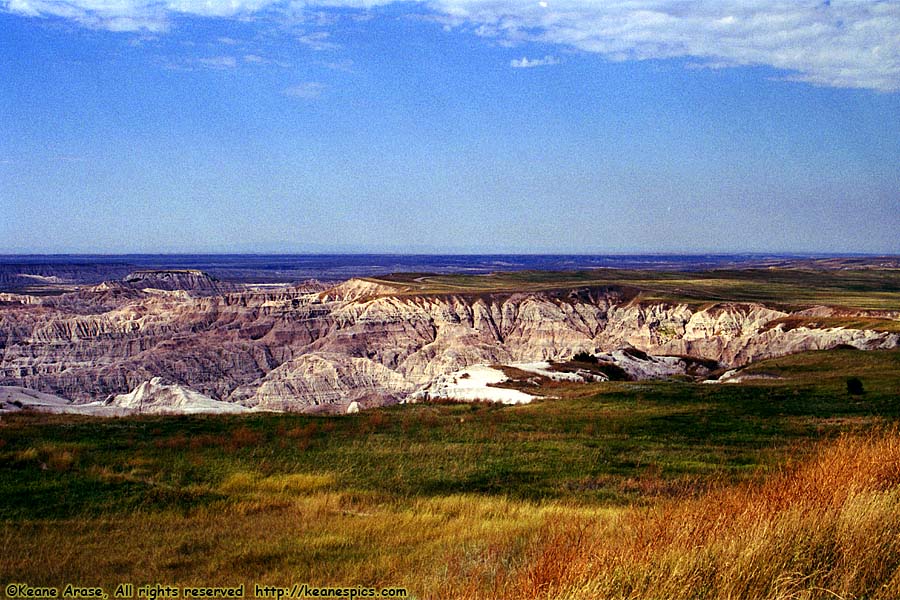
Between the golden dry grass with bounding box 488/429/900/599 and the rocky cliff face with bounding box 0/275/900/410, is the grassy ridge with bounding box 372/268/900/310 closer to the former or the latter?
the rocky cliff face with bounding box 0/275/900/410

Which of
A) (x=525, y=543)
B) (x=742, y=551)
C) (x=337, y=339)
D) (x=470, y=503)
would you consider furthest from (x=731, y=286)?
(x=742, y=551)

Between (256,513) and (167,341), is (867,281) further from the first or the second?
(256,513)

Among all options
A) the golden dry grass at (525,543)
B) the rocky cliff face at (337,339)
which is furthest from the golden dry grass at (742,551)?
the rocky cliff face at (337,339)

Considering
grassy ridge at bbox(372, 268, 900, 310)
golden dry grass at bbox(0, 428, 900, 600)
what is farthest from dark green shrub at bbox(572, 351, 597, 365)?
grassy ridge at bbox(372, 268, 900, 310)

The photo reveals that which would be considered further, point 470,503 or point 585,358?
point 585,358

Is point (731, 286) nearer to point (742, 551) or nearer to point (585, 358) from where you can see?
point (585, 358)

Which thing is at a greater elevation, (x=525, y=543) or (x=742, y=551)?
(x=742, y=551)
